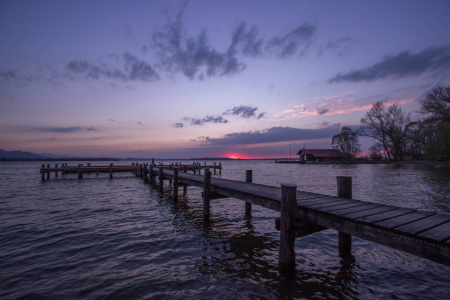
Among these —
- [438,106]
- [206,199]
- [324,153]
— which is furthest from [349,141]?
[206,199]

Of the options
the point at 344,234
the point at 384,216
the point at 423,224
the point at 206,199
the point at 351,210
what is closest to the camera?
the point at 423,224

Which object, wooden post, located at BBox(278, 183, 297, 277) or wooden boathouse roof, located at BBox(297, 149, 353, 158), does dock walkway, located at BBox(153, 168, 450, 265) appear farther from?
wooden boathouse roof, located at BBox(297, 149, 353, 158)

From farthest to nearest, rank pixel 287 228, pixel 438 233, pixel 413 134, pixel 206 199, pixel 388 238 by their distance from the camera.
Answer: pixel 413 134
pixel 206 199
pixel 287 228
pixel 388 238
pixel 438 233

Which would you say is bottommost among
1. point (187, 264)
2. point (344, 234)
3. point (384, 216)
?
point (187, 264)

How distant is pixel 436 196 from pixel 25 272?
18.1m

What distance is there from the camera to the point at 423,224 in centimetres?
297

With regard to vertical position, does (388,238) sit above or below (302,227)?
above

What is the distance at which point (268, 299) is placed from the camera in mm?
3391

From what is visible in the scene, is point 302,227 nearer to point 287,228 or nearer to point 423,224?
point 287,228

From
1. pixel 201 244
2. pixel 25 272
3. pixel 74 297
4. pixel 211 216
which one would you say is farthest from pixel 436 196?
pixel 25 272

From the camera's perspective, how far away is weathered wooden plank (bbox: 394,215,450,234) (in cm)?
273

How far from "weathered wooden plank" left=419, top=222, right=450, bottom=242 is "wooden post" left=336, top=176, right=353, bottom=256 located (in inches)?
88.7

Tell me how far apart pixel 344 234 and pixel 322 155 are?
6834 centimetres

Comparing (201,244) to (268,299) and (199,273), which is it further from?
(268,299)
